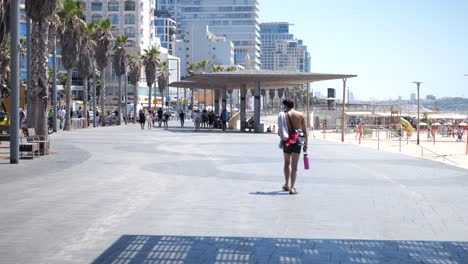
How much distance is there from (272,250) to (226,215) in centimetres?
257

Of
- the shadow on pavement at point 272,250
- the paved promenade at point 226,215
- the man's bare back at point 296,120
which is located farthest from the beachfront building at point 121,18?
the shadow on pavement at point 272,250

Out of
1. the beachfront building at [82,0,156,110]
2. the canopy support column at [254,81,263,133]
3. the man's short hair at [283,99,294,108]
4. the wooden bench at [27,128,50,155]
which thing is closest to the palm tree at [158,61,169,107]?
the beachfront building at [82,0,156,110]

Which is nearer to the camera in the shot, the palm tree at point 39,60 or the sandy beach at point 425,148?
the palm tree at point 39,60

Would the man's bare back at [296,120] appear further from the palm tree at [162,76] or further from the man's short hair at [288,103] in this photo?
the palm tree at [162,76]

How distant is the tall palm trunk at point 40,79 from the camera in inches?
930

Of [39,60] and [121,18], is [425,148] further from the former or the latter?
[121,18]

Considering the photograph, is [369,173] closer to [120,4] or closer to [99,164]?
[99,164]

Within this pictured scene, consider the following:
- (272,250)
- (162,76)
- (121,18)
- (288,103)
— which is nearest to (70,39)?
(288,103)

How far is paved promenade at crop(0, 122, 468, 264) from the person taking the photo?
7.67 meters

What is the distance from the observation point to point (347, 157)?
24.3 meters

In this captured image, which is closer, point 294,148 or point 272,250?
point 272,250

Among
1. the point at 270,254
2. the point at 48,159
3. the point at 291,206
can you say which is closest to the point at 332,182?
the point at 291,206

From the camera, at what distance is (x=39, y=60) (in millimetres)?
24328

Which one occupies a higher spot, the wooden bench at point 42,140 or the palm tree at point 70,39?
the palm tree at point 70,39
